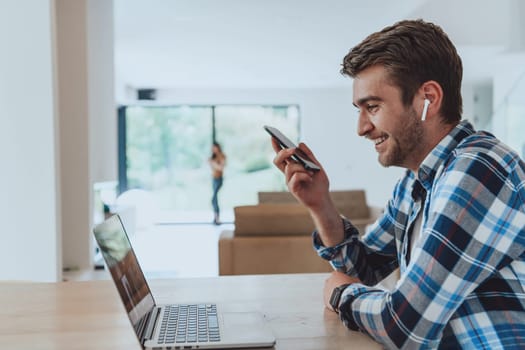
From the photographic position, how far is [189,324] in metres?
0.93

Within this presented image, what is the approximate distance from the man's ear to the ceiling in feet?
13.2

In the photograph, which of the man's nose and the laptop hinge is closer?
the laptop hinge

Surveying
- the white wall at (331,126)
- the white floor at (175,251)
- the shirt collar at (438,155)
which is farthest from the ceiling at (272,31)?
the shirt collar at (438,155)

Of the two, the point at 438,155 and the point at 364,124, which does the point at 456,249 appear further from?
the point at 364,124

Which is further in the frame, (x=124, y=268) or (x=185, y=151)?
(x=185, y=151)

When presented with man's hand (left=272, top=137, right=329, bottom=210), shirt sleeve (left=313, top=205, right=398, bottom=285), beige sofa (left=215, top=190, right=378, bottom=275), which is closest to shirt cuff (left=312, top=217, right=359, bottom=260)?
shirt sleeve (left=313, top=205, right=398, bottom=285)

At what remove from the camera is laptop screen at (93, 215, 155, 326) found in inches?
33.0

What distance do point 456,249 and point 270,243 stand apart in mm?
2465

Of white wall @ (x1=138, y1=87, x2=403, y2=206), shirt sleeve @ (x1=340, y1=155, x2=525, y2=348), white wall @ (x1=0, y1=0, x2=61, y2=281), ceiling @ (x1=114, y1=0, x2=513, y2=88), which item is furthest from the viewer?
white wall @ (x1=138, y1=87, x2=403, y2=206)

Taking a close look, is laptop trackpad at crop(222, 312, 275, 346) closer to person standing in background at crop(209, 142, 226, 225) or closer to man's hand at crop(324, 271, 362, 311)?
man's hand at crop(324, 271, 362, 311)

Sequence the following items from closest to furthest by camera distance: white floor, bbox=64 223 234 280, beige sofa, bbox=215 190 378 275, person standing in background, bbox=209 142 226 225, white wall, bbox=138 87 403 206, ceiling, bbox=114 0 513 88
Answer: beige sofa, bbox=215 190 378 275 → white floor, bbox=64 223 234 280 → ceiling, bbox=114 0 513 88 → person standing in background, bbox=209 142 226 225 → white wall, bbox=138 87 403 206

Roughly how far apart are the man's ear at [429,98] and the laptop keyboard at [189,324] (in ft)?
1.82

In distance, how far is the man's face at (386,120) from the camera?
3.30 ft

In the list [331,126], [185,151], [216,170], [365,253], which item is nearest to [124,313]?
[365,253]
